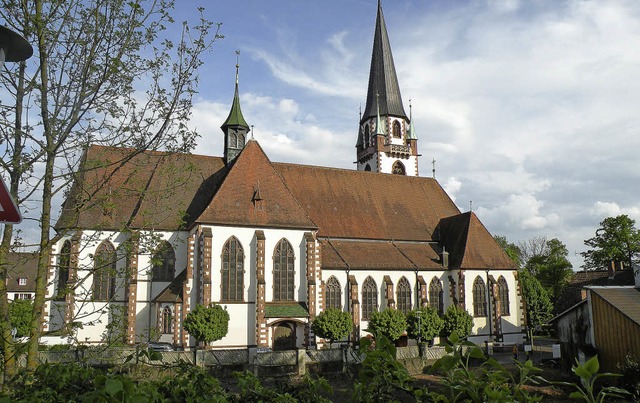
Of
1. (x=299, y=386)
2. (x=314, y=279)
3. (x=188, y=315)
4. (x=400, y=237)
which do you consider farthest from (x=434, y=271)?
(x=299, y=386)

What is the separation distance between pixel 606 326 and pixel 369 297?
560 inches

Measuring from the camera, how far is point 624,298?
891 inches

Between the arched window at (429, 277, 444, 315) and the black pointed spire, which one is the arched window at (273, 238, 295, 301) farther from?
the black pointed spire

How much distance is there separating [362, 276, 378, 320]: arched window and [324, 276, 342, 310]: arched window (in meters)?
1.75

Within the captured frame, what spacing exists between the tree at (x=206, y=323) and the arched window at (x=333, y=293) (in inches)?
304

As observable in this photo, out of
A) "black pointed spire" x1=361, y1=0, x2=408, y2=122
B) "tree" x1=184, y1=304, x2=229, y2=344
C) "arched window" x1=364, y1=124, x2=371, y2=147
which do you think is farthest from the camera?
"arched window" x1=364, y1=124, x2=371, y2=147

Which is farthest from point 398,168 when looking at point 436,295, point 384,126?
point 436,295

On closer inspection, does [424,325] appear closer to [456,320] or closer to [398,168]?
[456,320]

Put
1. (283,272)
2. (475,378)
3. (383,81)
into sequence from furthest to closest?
(383,81) < (283,272) < (475,378)

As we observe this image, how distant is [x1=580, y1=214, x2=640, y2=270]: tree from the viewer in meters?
50.4

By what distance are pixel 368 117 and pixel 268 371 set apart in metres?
31.3

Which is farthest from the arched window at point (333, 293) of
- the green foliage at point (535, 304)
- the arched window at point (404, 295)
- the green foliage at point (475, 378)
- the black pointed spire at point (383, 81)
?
the green foliage at point (475, 378)

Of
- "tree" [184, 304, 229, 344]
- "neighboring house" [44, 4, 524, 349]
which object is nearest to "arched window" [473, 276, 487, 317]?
"neighboring house" [44, 4, 524, 349]

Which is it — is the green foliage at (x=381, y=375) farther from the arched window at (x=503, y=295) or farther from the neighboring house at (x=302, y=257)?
the arched window at (x=503, y=295)
